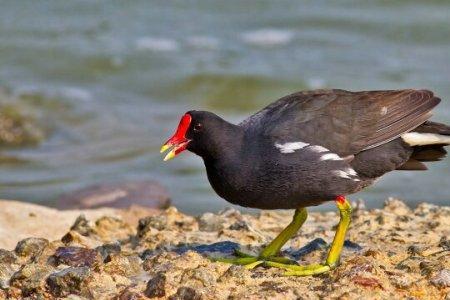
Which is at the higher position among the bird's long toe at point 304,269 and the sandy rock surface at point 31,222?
the bird's long toe at point 304,269

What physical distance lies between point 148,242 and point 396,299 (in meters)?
1.92

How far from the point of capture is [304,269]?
4984 mm

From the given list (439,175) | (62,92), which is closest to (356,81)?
(439,175)

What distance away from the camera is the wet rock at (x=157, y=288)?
4.56 metres

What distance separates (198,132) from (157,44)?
9.38m

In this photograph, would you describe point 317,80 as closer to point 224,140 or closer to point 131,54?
point 131,54

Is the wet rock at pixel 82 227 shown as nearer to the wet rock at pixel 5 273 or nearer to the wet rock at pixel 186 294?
the wet rock at pixel 5 273

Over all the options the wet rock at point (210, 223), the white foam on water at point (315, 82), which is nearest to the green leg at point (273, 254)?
the wet rock at point (210, 223)

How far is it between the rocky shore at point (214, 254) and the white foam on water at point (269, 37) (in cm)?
775

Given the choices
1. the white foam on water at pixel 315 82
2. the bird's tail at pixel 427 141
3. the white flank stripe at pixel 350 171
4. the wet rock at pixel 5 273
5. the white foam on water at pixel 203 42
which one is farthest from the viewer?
the white foam on water at pixel 203 42

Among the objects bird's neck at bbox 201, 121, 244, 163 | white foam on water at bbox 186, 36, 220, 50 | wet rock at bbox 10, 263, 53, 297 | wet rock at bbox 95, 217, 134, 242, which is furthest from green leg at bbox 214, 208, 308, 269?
white foam on water at bbox 186, 36, 220, 50

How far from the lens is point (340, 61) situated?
44.5ft

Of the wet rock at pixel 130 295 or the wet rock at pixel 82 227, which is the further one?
the wet rock at pixel 82 227

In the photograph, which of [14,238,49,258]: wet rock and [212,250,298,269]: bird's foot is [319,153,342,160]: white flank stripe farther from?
[14,238,49,258]: wet rock
